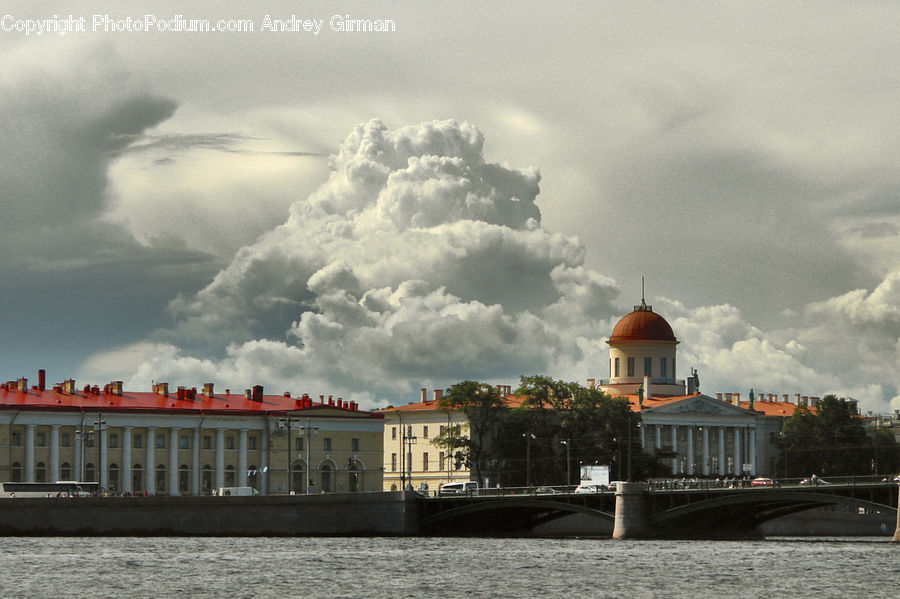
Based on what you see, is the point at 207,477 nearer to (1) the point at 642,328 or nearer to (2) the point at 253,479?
(2) the point at 253,479

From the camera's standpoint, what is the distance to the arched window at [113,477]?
11550cm

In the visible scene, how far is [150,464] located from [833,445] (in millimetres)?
47606

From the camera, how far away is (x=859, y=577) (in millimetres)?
58719

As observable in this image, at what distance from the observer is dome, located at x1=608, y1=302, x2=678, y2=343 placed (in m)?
140

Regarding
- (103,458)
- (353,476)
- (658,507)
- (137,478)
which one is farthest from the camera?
(353,476)

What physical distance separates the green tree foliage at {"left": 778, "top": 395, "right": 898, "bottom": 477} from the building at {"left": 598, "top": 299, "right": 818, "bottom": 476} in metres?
8.89

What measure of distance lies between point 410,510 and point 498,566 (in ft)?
73.0

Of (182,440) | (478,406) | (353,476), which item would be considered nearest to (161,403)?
(182,440)

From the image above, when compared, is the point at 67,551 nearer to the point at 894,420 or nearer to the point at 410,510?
the point at 410,510

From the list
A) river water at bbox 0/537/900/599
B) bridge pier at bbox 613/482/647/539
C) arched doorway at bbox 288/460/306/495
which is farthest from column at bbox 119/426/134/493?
bridge pier at bbox 613/482/647/539

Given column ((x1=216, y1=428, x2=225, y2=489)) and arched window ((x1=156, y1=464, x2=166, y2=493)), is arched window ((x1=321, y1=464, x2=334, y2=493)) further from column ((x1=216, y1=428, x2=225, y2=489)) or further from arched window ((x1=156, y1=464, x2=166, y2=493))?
arched window ((x1=156, y1=464, x2=166, y2=493))

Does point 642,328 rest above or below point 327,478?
above

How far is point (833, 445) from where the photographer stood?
127375 millimetres

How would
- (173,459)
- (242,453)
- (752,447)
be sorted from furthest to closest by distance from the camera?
1. (752,447)
2. (242,453)
3. (173,459)
